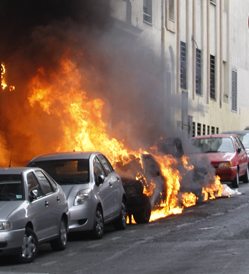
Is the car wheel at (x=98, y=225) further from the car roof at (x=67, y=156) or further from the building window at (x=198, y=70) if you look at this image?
the building window at (x=198, y=70)

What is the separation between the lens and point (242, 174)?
22047 mm

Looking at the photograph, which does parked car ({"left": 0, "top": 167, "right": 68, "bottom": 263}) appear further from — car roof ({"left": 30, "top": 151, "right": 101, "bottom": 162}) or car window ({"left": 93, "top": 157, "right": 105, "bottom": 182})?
car roof ({"left": 30, "top": 151, "right": 101, "bottom": 162})

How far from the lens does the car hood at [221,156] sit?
20.3 m

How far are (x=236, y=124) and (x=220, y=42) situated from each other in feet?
19.0

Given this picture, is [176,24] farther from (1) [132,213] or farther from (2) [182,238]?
(2) [182,238]

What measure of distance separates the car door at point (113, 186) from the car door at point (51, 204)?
198cm

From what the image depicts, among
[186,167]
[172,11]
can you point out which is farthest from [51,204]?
[172,11]

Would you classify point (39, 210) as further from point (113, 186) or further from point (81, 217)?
point (113, 186)

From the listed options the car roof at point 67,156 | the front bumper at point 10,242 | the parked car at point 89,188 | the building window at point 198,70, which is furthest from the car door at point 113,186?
the building window at point 198,70

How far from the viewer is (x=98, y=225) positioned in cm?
1101

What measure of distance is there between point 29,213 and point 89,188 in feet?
7.15

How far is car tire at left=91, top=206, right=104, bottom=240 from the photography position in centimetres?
1084

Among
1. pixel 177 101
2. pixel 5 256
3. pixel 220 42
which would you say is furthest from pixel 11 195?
pixel 220 42

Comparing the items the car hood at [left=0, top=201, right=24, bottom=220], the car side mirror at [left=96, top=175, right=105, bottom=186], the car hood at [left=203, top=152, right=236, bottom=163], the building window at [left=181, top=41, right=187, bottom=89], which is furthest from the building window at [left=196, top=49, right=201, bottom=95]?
the car hood at [left=0, top=201, right=24, bottom=220]
